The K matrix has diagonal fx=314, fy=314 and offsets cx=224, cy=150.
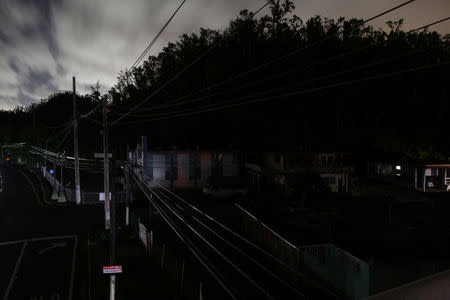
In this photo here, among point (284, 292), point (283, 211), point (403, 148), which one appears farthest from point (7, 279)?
point (403, 148)

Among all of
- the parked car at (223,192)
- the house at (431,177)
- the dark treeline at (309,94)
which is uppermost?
the dark treeline at (309,94)

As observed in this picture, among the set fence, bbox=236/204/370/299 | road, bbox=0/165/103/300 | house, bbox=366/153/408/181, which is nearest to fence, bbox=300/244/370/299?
fence, bbox=236/204/370/299

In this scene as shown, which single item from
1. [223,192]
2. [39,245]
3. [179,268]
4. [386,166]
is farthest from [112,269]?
[386,166]

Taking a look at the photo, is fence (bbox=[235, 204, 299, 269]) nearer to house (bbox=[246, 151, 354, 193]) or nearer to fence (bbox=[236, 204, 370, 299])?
fence (bbox=[236, 204, 370, 299])

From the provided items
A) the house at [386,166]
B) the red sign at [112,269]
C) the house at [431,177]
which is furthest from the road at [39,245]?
the house at [386,166]

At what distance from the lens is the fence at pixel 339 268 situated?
38.9ft

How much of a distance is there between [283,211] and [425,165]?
17.2 meters

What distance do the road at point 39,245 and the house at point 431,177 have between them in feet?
103

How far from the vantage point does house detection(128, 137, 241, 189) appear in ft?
122

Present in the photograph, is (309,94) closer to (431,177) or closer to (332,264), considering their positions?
(431,177)

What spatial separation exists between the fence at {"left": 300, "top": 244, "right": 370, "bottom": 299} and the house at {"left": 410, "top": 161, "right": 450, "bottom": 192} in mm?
24653

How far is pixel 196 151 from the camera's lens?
38.4m

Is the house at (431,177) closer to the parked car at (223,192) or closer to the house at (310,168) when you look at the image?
the house at (310,168)

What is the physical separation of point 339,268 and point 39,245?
1888 centimetres
